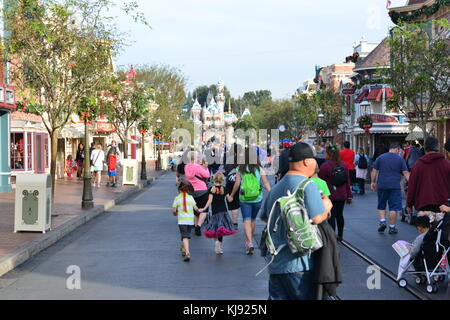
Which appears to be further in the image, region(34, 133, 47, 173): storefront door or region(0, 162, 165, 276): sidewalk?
region(34, 133, 47, 173): storefront door

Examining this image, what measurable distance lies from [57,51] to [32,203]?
4.75m

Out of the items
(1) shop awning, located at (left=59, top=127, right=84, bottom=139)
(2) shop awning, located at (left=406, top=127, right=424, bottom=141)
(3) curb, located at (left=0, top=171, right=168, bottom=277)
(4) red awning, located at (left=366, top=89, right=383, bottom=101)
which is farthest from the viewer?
(4) red awning, located at (left=366, top=89, right=383, bottom=101)

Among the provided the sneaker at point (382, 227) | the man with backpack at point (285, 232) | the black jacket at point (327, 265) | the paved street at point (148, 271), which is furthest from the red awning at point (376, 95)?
the black jacket at point (327, 265)

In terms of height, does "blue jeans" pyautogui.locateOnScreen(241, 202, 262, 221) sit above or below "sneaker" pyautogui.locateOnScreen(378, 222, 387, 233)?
above

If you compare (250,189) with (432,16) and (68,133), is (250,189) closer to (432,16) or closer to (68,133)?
(68,133)

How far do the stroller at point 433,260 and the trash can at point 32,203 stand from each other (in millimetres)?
7512

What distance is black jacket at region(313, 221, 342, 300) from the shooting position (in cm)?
520

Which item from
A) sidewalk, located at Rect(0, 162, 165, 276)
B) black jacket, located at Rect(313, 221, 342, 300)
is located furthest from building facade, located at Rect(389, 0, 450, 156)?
black jacket, located at Rect(313, 221, 342, 300)

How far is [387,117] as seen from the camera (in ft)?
A: 176

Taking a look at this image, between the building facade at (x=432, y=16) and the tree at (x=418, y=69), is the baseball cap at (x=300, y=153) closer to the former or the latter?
the tree at (x=418, y=69)

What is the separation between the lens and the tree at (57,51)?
54.5 ft

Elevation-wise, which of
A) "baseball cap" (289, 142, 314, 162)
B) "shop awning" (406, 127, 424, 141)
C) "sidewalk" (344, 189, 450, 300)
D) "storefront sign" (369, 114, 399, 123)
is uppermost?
"storefront sign" (369, 114, 399, 123)

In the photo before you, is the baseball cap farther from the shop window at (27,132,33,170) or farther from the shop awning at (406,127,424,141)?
the shop window at (27,132,33,170)
